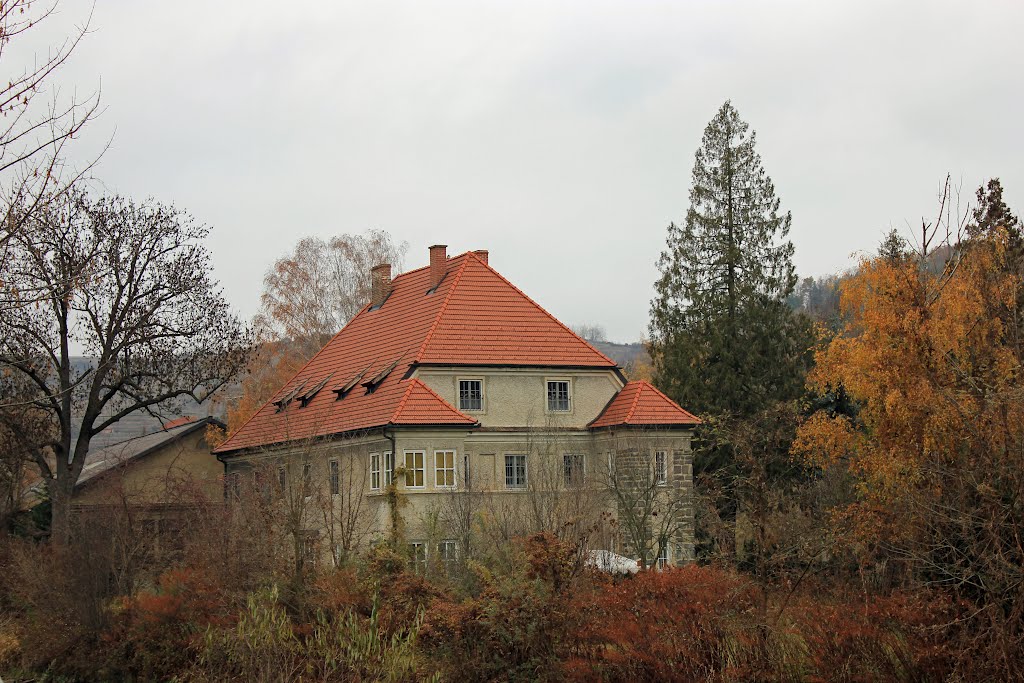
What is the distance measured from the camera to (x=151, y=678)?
78.3ft

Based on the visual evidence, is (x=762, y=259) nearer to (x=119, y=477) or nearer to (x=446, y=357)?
(x=446, y=357)

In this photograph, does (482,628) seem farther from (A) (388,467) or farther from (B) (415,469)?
(A) (388,467)

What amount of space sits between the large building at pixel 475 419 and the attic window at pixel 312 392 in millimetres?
77

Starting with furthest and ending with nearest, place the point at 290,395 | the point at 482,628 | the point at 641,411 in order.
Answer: the point at 290,395
the point at 641,411
the point at 482,628

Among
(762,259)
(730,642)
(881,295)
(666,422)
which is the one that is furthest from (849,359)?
(730,642)

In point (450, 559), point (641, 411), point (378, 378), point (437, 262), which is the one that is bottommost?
point (450, 559)

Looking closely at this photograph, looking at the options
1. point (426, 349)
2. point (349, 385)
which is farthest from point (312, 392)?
point (426, 349)

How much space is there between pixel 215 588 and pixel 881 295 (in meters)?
17.7

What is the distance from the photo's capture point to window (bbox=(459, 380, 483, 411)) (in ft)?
129

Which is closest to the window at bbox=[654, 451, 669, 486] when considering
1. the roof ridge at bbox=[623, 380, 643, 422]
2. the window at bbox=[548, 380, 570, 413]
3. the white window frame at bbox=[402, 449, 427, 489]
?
the roof ridge at bbox=[623, 380, 643, 422]

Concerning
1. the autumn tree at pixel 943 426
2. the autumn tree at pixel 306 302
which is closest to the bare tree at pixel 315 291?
the autumn tree at pixel 306 302

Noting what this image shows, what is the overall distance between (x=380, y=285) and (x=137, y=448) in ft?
40.4

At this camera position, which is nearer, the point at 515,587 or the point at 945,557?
the point at 945,557

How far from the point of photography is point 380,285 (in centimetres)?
4719
